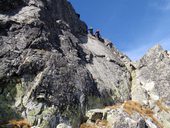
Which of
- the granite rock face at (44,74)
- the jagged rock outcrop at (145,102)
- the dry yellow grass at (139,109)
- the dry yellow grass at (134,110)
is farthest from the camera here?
the dry yellow grass at (139,109)

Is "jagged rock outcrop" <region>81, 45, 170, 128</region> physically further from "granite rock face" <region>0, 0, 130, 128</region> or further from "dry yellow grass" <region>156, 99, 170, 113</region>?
"granite rock face" <region>0, 0, 130, 128</region>

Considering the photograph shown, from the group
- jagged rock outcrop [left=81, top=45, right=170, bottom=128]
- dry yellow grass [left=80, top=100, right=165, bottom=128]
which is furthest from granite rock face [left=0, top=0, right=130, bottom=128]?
jagged rock outcrop [left=81, top=45, right=170, bottom=128]

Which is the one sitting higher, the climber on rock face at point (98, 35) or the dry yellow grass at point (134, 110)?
the climber on rock face at point (98, 35)

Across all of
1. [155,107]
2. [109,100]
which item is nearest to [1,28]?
[109,100]

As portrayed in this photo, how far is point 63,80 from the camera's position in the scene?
49062 millimetres

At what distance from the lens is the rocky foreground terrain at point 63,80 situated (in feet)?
149

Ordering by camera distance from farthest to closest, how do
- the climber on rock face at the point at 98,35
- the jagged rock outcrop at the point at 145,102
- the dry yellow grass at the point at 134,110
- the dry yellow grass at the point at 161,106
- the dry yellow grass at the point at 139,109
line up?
the climber on rock face at the point at 98,35, the dry yellow grass at the point at 161,106, the dry yellow grass at the point at 139,109, the dry yellow grass at the point at 134,110, the jagged rock outcrop at the point at 145,102

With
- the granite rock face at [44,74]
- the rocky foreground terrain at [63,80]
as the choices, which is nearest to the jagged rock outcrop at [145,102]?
the rocky foreground terrain at [63,80]

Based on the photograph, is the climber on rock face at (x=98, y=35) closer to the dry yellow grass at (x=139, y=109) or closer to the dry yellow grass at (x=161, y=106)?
the dry yellow grass at (x=161, y=106)

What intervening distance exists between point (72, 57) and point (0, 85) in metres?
14.3

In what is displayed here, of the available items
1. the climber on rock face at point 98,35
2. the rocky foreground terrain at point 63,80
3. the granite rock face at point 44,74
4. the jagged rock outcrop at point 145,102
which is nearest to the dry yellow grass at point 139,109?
the jagged rock outcrop at point 145,102

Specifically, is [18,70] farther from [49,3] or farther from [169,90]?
[169,90]

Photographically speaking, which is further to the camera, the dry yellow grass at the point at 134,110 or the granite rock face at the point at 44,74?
the dry yellow grass at the point at 134,110

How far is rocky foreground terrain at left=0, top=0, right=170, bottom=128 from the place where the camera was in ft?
149
